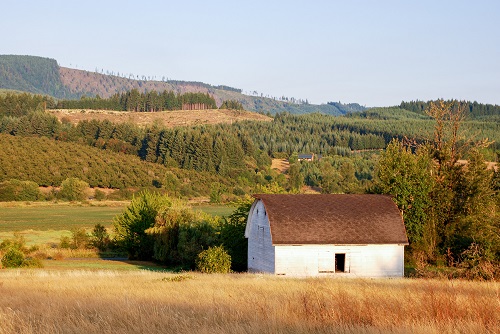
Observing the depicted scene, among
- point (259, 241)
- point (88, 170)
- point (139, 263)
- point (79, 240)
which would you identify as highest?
point (259, 241)

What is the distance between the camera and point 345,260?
1752 inches

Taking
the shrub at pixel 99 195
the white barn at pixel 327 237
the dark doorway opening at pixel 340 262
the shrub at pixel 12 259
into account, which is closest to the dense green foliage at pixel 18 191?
the shrub at pixel 99 195

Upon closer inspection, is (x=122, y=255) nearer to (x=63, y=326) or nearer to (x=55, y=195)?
(x=63, y=326)

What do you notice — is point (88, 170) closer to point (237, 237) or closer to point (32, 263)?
point (32, 263)

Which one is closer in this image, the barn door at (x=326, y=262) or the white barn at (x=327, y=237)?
the white barn at (x=327, y=237)

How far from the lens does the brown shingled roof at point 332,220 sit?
43.6m

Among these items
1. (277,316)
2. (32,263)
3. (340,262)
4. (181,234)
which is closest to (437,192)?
(340,262)

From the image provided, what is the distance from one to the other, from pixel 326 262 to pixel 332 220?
2.67m

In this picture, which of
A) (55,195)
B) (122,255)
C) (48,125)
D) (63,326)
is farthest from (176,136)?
(63,326)

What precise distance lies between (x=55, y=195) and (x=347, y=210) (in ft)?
297

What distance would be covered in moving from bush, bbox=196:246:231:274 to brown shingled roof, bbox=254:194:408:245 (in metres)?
4.25

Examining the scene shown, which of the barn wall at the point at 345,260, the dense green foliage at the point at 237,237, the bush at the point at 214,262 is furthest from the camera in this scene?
the dense green foliage at the point at 237,237

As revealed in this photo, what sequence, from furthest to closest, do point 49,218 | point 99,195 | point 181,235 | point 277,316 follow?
point 99,195 < point 49,218 < point 181,235 < point 277,316

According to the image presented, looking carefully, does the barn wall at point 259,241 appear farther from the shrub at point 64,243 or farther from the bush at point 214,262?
the shrub at point 64,243
